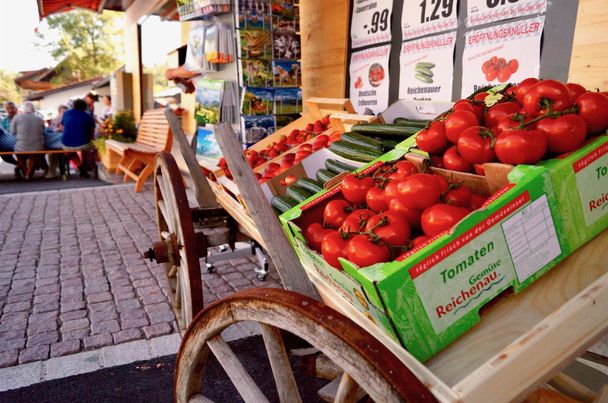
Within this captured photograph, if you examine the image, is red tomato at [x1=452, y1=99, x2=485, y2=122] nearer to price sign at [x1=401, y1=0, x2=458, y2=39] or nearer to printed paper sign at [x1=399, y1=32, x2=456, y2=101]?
printed paper sign at [x1=399, y1=32, x2=456, y2=101]

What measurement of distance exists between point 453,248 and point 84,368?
2554mm

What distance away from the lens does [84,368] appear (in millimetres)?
2791

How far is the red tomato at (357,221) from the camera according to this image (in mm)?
1353

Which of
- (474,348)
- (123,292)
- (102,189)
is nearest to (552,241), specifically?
Answer: (474,348)

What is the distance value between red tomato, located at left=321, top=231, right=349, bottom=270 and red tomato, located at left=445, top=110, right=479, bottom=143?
1.98 feet

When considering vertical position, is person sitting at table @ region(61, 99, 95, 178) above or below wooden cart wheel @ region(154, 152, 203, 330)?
above

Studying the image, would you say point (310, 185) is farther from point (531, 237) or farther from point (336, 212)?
point (531, 237)

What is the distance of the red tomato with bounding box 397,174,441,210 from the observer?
1.30m

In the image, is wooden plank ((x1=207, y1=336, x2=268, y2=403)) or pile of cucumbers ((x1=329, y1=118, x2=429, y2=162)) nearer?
wooden plank ((x1=207, y1=336, x2=268, y2=403))

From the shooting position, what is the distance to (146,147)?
872 centimetres

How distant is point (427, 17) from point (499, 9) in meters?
0.73

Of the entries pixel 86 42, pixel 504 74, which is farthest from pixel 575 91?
pixel 86 42

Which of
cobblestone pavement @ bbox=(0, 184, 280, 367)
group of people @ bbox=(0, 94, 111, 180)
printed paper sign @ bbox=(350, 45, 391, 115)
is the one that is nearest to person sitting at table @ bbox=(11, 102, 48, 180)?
group of people @ bbox=(0, 94, 111, 180)

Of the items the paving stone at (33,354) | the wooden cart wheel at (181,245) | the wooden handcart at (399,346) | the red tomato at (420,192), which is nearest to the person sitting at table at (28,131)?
the paving stone at (33,354)
